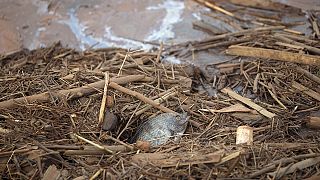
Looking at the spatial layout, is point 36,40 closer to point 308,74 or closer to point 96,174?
point 96,174

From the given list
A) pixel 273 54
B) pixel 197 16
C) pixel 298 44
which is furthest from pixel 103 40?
pixel 298 44

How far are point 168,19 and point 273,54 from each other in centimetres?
155

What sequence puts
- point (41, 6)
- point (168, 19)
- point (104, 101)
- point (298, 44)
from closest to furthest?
point (104, 101) < point (298, 44) < point (168, 19) < point (41, 6)

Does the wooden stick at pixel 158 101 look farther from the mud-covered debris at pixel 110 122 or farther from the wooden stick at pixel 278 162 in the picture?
the wooden stick at pixel 278 162

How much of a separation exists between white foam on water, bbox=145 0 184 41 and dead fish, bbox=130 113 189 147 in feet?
5.11

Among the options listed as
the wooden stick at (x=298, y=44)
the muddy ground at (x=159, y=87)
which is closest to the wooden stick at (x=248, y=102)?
the muddy ground at (x=159, y=87)

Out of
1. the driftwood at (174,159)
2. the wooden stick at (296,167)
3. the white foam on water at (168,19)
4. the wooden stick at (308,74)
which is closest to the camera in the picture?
the wooden stick at (296,167)

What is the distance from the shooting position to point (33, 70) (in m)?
4.08

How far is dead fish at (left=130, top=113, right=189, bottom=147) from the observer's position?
3.20m

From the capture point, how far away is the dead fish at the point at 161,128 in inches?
126

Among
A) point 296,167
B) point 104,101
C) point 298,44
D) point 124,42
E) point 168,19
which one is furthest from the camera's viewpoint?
point 168,19

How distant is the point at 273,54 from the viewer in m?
3.97

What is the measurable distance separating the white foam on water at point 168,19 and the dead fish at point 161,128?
156 cm

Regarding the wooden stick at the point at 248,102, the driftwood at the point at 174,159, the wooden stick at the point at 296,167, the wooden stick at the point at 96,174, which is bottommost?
the wooden stick at the point at 96,174
